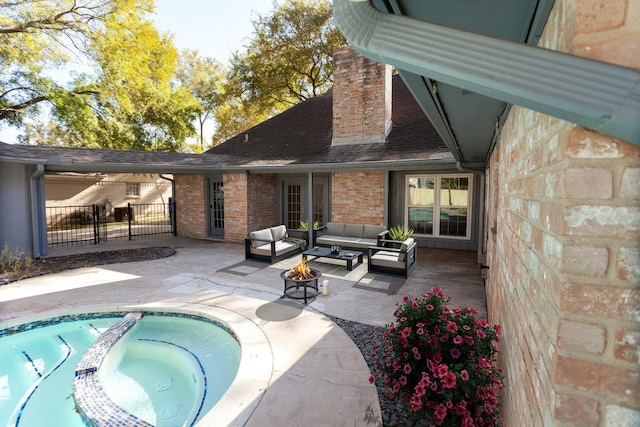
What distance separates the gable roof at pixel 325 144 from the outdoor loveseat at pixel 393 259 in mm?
2434

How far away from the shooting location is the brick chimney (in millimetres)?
10562

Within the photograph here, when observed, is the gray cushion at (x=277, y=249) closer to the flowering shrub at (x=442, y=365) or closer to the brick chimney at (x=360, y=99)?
the brick chimney at (x=360, y=99)

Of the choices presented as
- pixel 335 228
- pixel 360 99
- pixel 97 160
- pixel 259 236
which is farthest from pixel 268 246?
pixel 360 99

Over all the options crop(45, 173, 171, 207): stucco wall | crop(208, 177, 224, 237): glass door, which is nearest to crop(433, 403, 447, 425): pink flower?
crop(208, 177, 224, 237): glass door

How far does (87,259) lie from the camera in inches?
338

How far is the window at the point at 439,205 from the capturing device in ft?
30.7

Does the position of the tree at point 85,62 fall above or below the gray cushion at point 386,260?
above

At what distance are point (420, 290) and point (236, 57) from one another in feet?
60.9

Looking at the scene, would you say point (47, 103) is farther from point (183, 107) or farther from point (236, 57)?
point (236, 57)

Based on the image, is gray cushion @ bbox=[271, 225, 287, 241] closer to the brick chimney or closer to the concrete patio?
the concrete patio

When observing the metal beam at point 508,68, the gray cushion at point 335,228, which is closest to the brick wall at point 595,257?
the metal beam at point 508,68

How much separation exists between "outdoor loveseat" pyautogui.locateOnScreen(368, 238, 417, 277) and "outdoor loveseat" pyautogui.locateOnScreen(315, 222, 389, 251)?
818mm

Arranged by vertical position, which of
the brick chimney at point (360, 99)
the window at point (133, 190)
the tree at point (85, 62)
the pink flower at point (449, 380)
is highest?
the tree at point (85, 62)

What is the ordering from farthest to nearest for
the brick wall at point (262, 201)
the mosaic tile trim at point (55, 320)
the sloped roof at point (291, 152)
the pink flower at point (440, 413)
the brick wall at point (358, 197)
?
the brick wall at point (262, 201)
the brick wall at point (358, 197)
the sloped roof at point (291, 152)
the mosaic tile trim at point (55, 320)
the pink flower at point (440, 413)
